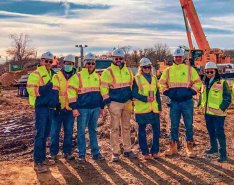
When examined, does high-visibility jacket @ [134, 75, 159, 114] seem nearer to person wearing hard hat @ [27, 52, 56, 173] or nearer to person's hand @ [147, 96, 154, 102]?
person's hand @ [147, 96, 154, 102]

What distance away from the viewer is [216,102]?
7.91 metres

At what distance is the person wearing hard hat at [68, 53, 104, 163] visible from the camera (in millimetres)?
7727

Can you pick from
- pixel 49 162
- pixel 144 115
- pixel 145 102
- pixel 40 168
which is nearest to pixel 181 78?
pixel 145 102

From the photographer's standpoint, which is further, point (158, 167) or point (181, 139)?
point (181, 139)

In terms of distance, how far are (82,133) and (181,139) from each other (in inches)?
135

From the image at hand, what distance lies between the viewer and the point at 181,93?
26.0 feet

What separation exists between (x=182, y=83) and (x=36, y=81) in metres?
2.94

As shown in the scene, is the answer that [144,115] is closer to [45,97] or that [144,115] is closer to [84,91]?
[84,91]

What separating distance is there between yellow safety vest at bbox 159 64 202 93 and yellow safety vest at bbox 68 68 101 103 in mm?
1422

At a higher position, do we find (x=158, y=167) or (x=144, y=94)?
(x=144, y=94)

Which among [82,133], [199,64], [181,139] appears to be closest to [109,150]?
[82,133]

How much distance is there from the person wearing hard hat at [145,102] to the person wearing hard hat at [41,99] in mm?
1736

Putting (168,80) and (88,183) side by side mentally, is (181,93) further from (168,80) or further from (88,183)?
(88,183)

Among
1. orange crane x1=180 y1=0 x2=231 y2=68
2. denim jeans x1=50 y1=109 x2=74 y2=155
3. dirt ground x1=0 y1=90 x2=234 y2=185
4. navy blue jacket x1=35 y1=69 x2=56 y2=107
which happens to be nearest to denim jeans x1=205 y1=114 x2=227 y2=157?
dirt ground x1=0 y1=90 x2=234 y2=185
